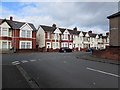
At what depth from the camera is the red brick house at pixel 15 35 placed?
36406mm

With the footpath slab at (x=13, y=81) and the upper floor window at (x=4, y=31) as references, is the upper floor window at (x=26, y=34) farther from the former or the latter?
the footpath slab at (x=13, y=81)

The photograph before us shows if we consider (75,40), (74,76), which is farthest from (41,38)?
(74,76)

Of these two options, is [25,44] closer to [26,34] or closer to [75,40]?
[26,34]

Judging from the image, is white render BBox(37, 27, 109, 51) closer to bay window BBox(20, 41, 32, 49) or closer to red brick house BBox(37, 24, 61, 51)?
red brick house BBox(37, 24, 61, 51)

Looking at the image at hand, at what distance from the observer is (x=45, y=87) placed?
575cm

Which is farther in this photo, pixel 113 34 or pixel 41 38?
pixel 41 38

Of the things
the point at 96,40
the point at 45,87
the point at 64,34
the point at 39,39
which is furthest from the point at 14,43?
the point at 96,40

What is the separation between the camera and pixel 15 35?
127 feet

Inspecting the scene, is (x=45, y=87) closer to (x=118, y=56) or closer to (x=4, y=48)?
(x=118, y=56)

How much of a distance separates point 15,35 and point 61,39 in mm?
18061

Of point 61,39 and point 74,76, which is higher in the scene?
point 61,39

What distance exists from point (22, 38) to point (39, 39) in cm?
983

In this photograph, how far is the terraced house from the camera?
4709 centimetres

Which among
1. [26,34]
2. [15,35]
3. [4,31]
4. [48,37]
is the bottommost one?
[48,37]
